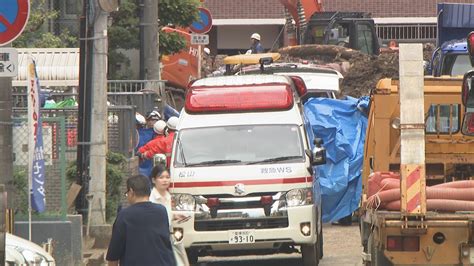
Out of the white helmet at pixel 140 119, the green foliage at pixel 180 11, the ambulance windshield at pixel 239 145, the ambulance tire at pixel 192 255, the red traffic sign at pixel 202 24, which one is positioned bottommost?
the ambulance tire at pixel 192 255

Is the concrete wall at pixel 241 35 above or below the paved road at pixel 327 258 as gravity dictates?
above

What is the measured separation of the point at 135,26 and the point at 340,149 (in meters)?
8.33

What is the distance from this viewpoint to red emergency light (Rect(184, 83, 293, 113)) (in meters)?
17.5

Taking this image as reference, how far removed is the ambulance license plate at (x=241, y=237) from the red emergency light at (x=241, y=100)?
198 cm

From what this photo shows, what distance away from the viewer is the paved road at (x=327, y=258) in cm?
1816

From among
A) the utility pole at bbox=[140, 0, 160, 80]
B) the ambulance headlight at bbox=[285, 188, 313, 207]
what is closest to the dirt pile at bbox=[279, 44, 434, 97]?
the utility pole at bbox=[140, 0, 160, 80]

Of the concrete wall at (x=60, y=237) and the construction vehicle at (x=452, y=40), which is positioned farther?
the construction vehicle at (x=452, y=40)

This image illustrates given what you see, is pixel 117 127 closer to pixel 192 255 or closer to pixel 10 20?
pixel 192 255

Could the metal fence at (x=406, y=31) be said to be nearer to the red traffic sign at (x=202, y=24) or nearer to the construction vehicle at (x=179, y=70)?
the construction vehicle at (x=179, y=70)

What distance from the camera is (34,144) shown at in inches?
570

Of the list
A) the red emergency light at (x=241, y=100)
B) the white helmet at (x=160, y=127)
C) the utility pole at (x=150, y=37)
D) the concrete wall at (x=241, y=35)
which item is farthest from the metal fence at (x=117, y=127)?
the concrete wall at (x=241, y=35)

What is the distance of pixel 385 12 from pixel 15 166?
4067 centimetres

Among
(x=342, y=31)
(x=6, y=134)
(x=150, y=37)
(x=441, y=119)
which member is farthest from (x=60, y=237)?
(x=342, y=31)

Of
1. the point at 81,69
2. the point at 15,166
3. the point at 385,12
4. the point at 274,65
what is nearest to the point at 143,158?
the point at 81,69
